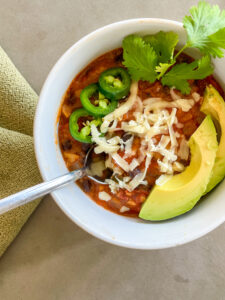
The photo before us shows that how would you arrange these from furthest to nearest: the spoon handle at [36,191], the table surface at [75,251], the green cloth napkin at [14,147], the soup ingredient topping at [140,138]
Result: the table surface at [75,251] → the green cloth napkin at [14,147] → the soup ingredient topping at [140,138] → the spoon handle at [36,191]

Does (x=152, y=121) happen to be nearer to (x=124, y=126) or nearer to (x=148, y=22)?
(x=124, y=126)

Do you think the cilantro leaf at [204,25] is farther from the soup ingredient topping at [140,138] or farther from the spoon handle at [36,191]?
the spoon handle at [36,191]

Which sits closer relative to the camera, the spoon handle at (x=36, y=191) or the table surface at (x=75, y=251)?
the spoon handle at (x=36, y=191)

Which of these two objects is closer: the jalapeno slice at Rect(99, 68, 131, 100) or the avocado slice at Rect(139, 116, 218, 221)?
the avocado slice at Rect(139, 116, 218, 221)

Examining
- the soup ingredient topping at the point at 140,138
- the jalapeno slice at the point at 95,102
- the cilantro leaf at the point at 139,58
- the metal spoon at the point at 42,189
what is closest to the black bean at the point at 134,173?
the soup ingredient topping at the point at 140,138

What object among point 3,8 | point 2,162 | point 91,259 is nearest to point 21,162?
point 2,162

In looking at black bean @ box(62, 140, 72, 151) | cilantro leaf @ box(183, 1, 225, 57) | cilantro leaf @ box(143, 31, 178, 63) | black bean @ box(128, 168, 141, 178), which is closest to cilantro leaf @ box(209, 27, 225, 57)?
cilantro leaf @ box(183, 1, 225, 57)

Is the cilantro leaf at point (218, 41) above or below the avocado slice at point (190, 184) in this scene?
above

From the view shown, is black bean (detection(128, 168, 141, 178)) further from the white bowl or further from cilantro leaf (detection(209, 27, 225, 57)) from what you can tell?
cilantro leaf (detection(209, 27, 225, 57))

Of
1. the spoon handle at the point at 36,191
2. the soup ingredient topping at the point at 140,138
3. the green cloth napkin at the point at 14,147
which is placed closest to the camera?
the spoon handle at the point at 36,191
